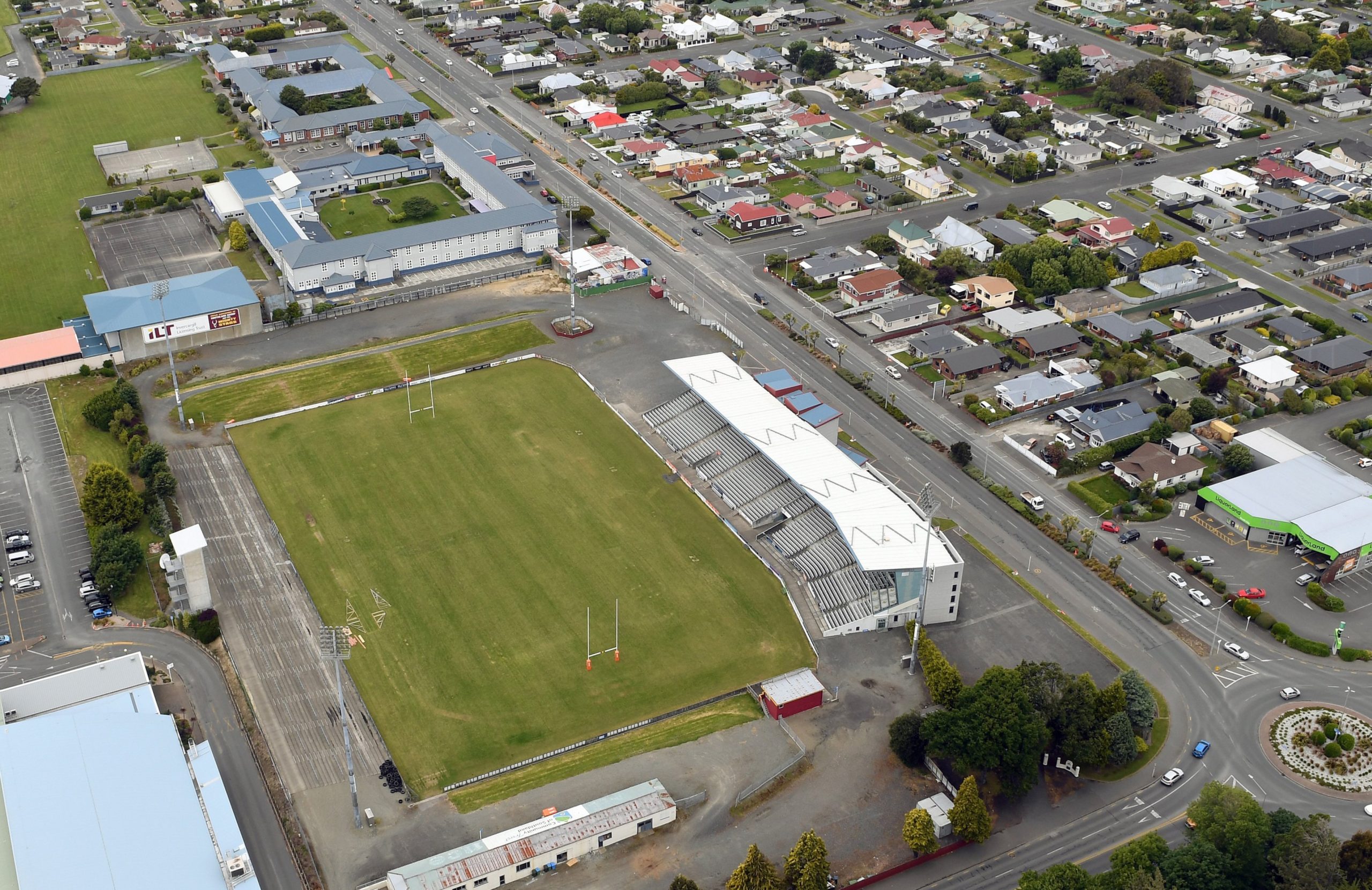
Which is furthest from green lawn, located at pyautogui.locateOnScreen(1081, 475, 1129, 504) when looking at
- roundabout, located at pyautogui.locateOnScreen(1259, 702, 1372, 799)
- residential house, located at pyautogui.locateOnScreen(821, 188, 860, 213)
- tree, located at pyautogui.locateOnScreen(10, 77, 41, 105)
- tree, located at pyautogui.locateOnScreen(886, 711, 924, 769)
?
tree, located at pyautogui.locateOnScreen(10, 77, 41, 105)

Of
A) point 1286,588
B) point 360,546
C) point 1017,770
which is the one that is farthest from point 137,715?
point 1286,588

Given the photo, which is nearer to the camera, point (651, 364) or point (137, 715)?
point (137, 715)

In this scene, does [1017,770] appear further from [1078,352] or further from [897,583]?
[1078,352]

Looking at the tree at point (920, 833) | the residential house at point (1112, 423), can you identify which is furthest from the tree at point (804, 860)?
the residential house at point (1112, 423)

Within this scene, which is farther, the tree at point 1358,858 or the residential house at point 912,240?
the residential house at point 912,240

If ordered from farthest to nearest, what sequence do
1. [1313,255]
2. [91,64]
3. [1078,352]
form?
[91,64]
[1313,255]
[1078,352]

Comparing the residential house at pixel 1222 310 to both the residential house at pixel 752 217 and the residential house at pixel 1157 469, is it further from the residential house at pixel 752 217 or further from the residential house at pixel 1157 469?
the residential house at pixel 752 217
